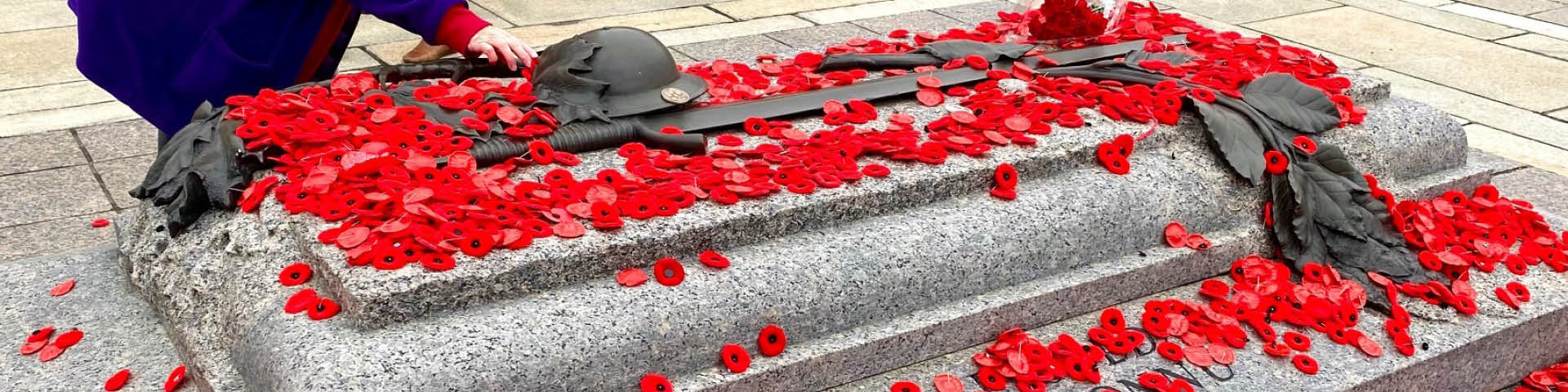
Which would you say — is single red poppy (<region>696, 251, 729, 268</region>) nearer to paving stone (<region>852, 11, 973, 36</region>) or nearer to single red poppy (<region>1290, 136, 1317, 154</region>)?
single red poppy (<region>1290, 136, 1317, 154</region>)

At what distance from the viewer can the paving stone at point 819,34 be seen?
563 cm

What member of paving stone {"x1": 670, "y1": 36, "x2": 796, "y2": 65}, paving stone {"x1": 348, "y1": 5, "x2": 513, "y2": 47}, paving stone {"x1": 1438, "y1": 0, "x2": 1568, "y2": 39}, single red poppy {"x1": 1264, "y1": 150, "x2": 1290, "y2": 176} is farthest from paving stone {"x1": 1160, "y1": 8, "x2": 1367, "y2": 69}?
paving stone {"x1": 348, "y1": 5, "x2": 513, "y2": 47}

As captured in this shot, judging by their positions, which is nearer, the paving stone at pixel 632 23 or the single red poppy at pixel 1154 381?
the single red poppy at pixel 1154 381

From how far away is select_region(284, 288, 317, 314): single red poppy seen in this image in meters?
2.27

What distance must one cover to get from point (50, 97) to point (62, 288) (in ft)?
7.81

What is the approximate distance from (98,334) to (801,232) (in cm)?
150

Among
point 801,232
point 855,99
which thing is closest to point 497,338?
point 801,232

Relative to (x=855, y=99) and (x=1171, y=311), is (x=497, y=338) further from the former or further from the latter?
(x=1171, y=311)

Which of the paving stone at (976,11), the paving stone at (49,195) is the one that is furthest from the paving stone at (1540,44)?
the paving stone at (49,195)

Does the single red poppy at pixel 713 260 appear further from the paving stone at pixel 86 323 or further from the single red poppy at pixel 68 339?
the single red poppy at pixel 68 339

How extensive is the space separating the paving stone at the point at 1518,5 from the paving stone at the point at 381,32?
211 inches

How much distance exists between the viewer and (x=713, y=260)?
2438 mm

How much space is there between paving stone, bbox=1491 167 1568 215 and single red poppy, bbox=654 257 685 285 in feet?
9.54

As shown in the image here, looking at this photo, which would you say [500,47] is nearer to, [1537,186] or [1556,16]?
[1537,186]
